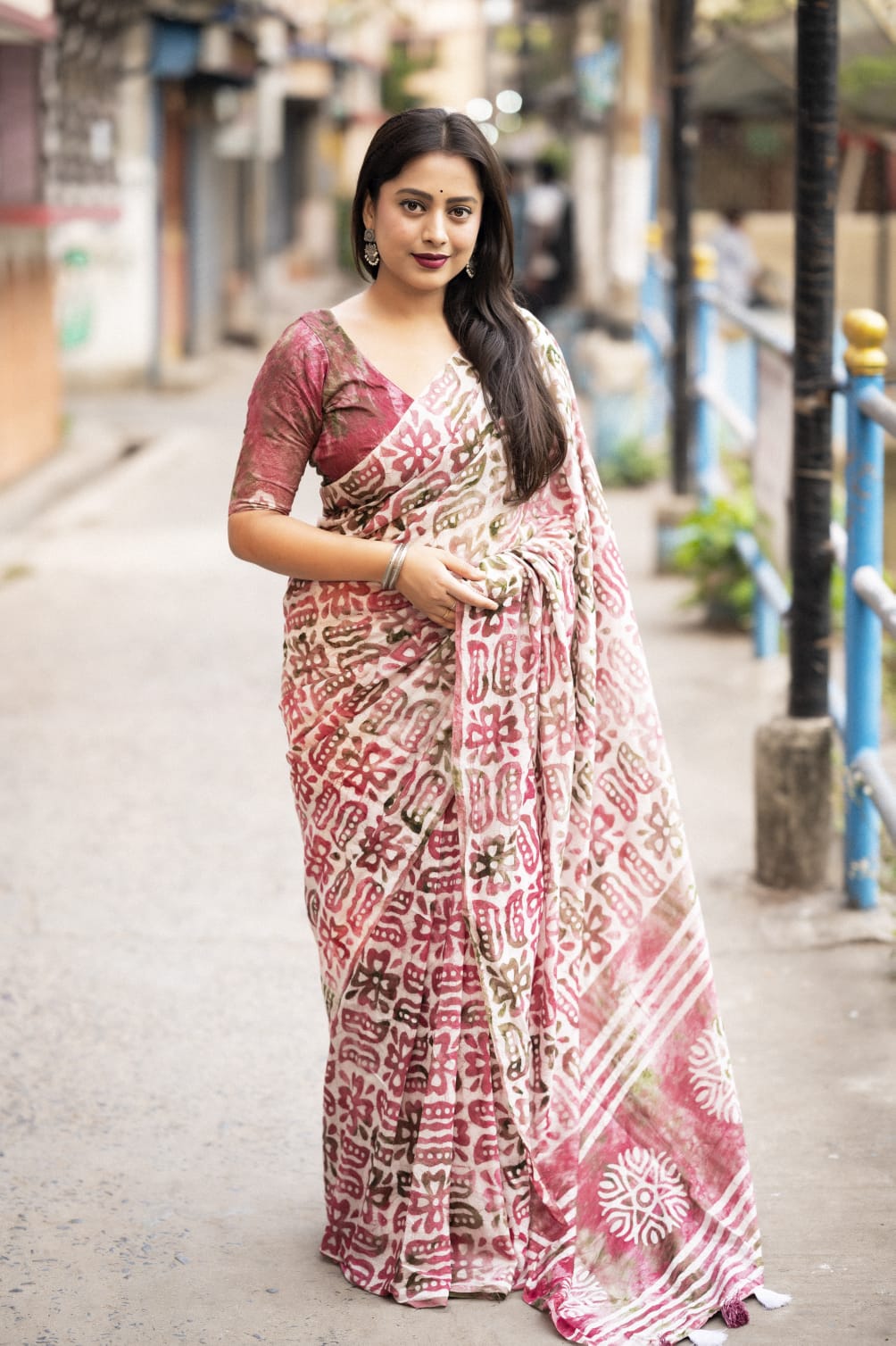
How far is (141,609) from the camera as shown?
8.03m

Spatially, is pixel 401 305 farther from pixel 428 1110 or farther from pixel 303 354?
pixel 428 1110

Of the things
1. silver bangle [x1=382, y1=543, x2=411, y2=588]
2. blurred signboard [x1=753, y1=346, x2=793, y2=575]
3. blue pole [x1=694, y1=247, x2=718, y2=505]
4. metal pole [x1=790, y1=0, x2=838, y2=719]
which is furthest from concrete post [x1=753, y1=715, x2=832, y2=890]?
blue pole [x1=694, y1=247, x2=718, y2=505]

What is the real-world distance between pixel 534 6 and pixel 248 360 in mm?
5497

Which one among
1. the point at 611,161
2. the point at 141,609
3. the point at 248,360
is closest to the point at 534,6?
the point at 248,360

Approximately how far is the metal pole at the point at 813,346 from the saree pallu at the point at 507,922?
5.47 feet

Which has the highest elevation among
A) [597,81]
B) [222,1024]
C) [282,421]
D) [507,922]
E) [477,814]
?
[597,81]

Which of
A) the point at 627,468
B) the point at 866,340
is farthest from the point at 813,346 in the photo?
the point at 627,468

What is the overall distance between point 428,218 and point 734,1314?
5.35 feet

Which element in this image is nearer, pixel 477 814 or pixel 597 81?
pixel 477 814

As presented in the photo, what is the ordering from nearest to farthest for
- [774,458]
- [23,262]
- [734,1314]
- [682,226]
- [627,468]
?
[734,1314] → [774,458] → [682,226] → [627,468] → [23,262]

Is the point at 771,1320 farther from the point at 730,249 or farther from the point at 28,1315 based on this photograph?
the point at 730,249

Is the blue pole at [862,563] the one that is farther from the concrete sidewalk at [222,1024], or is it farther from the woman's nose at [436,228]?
the woman's nose at [436,228]

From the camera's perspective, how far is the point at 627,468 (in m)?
11.3

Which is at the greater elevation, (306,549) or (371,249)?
(371,249)
